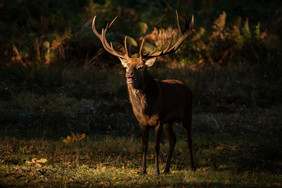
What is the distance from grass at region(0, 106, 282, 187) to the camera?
527 centimetres

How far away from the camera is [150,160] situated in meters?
7.16

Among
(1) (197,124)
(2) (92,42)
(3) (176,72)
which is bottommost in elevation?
(1) (197,124)

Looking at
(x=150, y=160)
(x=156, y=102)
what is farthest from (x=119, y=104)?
(x=156, y=102)

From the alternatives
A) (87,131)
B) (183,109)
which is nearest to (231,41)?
(87,131)

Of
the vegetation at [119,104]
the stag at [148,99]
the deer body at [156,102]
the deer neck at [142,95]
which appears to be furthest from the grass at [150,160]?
the deer neck at [142,95]

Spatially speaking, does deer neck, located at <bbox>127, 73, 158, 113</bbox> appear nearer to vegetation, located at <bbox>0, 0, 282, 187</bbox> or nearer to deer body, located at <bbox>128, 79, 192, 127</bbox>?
deer body, located at <bbox>128, 79, 192, 127</bbox>

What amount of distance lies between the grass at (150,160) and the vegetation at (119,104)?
22 millimetres

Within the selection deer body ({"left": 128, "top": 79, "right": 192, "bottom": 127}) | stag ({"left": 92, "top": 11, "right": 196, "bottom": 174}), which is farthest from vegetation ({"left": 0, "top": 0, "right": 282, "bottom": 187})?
deer body ({"left": 128, "top": 79, "right": 192, "bottom": 127})

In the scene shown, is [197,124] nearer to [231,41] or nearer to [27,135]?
[27,135]

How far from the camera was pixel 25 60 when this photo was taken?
47.3 feet

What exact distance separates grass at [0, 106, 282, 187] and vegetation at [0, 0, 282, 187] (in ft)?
0.07

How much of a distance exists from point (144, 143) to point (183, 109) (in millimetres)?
1242

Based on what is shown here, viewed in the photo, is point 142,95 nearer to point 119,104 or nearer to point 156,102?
point 156,102

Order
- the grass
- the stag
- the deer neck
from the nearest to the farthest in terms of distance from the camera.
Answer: the grass
the stag
the deer neck
